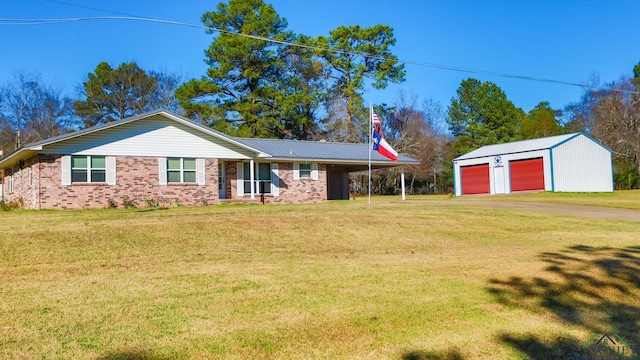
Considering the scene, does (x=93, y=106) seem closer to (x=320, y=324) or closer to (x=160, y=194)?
(x=160, y=194)

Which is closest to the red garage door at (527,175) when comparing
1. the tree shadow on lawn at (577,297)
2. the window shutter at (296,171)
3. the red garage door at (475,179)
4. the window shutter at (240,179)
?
the red garage door at (475,179)

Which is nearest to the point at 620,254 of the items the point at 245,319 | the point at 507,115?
the point at 245,319

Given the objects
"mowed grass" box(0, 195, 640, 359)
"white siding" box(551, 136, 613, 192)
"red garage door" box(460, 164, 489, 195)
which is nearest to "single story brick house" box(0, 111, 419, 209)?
"mowed grass" box(0, 195, 640, 359)

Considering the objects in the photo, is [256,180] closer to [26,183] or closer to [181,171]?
[181,171]

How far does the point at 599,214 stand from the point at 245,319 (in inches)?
616

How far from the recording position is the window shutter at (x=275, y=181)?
25.0 meters

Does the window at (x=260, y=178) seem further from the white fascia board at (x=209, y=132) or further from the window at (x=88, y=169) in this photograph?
the window at (x=88, y=169)

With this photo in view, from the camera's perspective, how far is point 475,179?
36.4 metres

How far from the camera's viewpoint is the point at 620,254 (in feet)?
29.6

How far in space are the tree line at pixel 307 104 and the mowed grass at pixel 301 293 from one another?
26.1 meters

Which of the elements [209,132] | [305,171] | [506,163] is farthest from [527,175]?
[209,132]

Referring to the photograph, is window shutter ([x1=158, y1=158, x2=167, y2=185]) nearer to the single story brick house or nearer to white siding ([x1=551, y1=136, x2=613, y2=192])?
the single story brick house

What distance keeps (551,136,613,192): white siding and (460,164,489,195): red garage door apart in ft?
17.9

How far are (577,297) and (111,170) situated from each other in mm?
18346
